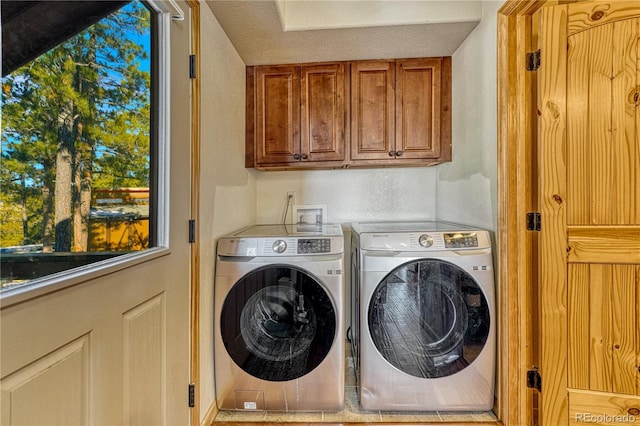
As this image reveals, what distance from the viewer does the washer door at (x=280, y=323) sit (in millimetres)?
1496

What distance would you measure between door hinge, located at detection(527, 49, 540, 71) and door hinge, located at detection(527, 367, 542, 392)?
144cm

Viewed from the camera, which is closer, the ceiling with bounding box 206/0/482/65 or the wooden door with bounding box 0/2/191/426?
the wooden door with bounding box 0/2/191/426

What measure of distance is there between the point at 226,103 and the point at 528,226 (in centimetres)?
173

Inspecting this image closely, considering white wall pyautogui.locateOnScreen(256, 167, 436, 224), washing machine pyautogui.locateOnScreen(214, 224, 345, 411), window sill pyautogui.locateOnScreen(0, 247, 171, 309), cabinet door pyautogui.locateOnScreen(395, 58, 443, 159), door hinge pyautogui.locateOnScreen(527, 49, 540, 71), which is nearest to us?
A: window sill pyautogui.locateOnScreen(0, 247, 171, 309)

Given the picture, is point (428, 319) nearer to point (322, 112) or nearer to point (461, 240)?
point (461, 240)

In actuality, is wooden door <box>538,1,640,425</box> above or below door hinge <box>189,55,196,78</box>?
below

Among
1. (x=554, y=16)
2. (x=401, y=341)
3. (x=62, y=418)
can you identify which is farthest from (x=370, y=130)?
(x=62, y=418)

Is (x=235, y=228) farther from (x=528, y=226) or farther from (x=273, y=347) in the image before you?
(x=528, y=226)

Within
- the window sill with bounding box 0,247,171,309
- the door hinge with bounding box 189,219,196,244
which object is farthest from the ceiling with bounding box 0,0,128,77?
the door hinge with bounding box 189,219,196,244

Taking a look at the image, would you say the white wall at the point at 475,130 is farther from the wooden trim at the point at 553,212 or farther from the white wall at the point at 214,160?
the white wall at the point at 214,160

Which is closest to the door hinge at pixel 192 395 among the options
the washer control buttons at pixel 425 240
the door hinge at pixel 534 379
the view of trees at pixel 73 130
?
the view of trees at pixel 73 130

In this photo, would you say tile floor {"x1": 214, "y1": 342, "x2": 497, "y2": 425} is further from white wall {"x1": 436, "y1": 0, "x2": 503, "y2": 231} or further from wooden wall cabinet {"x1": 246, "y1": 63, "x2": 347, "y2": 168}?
wooden wall cabinet {"x1": 246, "y1": 63, "x2": 347, "y2": 168}

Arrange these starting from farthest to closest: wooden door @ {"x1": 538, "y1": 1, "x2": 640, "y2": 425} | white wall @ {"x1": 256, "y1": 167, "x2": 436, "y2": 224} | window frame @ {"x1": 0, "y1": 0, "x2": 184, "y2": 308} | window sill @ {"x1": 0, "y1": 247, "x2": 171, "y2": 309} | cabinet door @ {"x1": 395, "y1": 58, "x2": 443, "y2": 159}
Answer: white wall @ {"x1": 256, "y1": 167, "x2": 436, "y2": 224}, cabinet door @ {"x1": 395, "y1": 58, "x2": 443, "y2": 159}, wooden door @ {"x1": 538, "y1": 1, "x2": 640, "y2": 425}, window frame @ {"x1": 0, "y1": 0, "x2": 184, "y2": 308}, window sill @ {"x1": 0, "y1": 247, "x2": 171, "y2": 309}

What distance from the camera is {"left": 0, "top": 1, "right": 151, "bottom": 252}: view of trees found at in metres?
0.64
